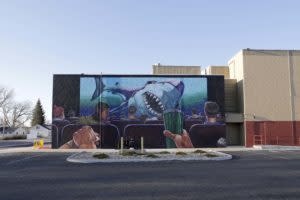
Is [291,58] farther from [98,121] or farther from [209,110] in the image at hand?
[98,121]

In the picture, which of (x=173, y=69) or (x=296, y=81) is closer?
(x=296, y=81)

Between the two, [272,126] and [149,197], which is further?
[272,126]

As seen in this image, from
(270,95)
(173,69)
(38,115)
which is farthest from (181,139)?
(38,115)

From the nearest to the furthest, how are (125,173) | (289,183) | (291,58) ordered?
(289,183) → (125,173) → (291,58)

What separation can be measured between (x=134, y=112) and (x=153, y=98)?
2365mm

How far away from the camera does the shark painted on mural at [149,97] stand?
31656 mm

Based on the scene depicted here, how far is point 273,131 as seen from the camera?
32.5 metres

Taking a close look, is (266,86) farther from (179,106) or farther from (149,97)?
(149,97)

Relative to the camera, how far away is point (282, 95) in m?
32.8

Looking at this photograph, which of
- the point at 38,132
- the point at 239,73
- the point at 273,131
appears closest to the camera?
the point at 273,131

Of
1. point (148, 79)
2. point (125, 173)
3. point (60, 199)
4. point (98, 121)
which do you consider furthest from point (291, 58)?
point (60, 199)

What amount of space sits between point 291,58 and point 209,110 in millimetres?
10443

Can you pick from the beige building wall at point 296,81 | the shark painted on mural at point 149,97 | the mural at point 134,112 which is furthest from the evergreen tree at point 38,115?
the beige building wall at point 296,81

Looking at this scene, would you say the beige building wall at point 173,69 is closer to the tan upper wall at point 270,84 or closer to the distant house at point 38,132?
the tan upper wall at point 270,84
